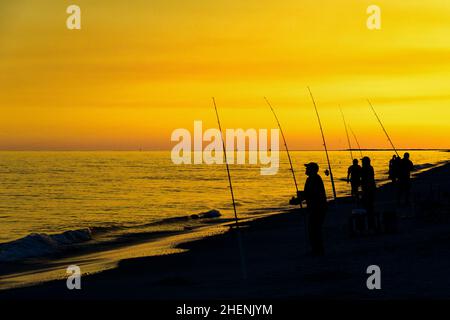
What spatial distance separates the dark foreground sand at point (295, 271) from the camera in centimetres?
860

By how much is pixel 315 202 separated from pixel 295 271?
69.7 inches

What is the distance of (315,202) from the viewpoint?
1169 centimetres

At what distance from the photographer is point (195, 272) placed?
37.8ft

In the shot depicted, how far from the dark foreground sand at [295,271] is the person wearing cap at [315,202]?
368 mm

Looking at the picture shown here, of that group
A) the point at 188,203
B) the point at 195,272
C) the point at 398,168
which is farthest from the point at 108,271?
the point at 188,203

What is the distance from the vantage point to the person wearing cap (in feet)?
38.1

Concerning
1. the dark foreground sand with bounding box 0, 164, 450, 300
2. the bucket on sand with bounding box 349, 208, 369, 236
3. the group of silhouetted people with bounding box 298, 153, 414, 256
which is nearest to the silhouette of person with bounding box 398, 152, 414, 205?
the group of silhouetted people with bounding box 298, 153, 414, 256

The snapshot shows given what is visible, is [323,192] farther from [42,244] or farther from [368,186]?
[42,244]

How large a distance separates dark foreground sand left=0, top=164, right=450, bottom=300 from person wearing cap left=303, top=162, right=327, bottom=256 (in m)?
0.37

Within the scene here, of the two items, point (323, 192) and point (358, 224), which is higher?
point (323, 192)

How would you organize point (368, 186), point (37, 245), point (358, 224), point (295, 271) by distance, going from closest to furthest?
point (295, 271), point (358, 224), point (368, 186), point (37, 245)

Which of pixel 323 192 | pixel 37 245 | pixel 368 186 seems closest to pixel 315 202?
pixel 323 192

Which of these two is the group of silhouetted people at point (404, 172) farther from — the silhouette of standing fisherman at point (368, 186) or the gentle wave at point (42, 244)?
the gentle wave at point (42, 244)
